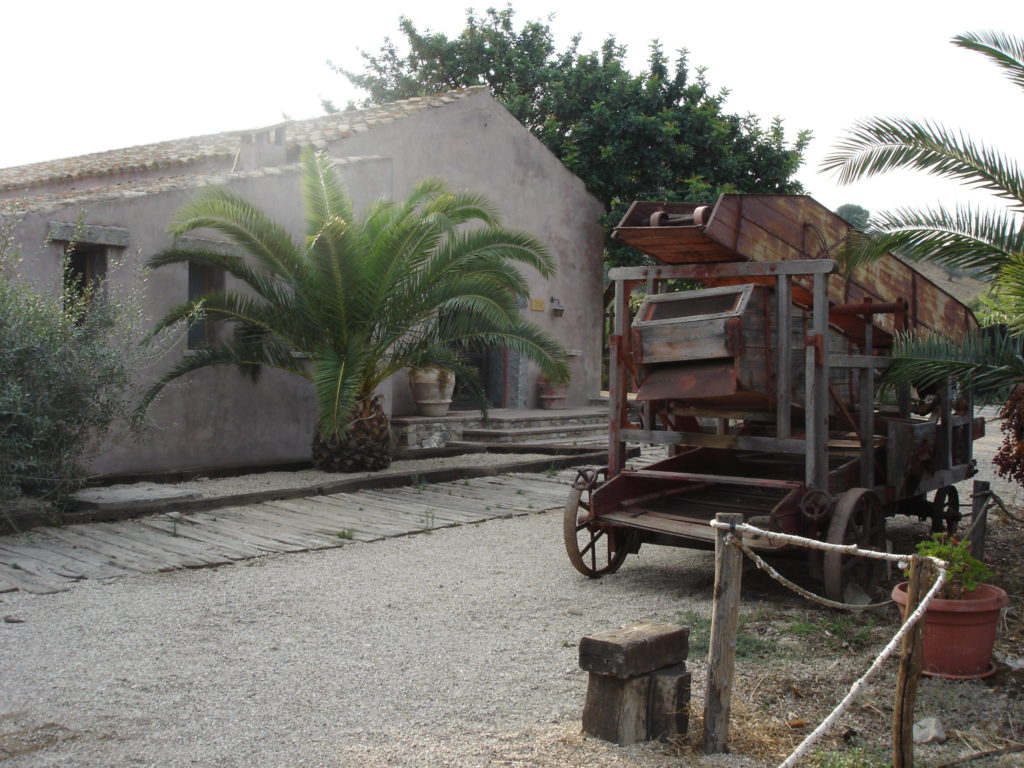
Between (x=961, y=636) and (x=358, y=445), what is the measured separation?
759 centimetres

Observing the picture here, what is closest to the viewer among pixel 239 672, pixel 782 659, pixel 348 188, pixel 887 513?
pixel 239 672

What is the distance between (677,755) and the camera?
375 cm

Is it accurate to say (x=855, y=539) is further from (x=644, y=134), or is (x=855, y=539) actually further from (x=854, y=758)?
(x=644, y=134)

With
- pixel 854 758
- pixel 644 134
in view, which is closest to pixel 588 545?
pixel 854 758

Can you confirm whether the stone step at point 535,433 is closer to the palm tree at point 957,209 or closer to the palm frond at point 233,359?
the palm frond at point 233,359

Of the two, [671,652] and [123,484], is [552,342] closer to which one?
[123,484]

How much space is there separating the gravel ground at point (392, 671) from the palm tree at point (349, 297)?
144 inches

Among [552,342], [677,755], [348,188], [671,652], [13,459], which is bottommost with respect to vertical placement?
[677,755]

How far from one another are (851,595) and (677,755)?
2.76 meters

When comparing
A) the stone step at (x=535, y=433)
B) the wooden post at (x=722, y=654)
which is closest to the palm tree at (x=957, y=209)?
the wooden post at (x=722, y=654)

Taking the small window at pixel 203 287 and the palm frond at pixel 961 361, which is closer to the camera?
the palm frond at pixel 961 361

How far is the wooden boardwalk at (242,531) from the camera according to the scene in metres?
6.76

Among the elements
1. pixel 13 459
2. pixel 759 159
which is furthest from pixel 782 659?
pixel 759 159

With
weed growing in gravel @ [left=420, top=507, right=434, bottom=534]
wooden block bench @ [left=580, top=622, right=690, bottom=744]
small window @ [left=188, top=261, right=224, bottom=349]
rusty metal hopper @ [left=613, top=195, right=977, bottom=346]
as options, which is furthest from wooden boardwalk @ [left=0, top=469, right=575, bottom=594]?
A: wooden block bench @ [left=580, top=622, right=690, bottom=744]
